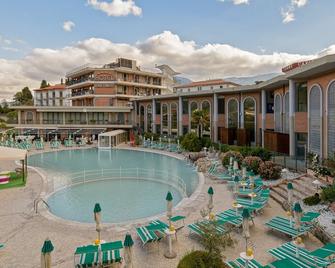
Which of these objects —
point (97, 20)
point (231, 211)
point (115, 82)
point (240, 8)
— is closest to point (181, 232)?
point (231, 211)

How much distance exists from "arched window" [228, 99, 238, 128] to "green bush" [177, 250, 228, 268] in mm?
27378

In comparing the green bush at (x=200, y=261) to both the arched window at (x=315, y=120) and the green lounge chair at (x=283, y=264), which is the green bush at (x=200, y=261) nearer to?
the green lounge chair at (x=283, y=264)

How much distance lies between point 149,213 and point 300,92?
47.1ft

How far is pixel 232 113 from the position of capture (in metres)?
32.7

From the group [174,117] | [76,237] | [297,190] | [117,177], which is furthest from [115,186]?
[174,117]

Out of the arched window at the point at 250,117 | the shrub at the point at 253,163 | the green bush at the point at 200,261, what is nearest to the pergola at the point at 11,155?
the shrub at the point at 253,163

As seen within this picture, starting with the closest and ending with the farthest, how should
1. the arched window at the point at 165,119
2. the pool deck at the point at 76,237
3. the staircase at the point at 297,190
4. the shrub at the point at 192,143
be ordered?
1. the pool deck at the point at 76,237
2. the staircase at the point at 297,190
3. the shrub at the point at 192,143
4. the arched window at the point at 165,119

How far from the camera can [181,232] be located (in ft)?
31.4

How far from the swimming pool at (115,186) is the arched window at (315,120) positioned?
8232 millimetres

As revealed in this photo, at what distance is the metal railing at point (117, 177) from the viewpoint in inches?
671

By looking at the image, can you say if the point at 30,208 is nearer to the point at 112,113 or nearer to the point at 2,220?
the point at 2,220

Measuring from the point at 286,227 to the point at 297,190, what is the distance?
16.8ft

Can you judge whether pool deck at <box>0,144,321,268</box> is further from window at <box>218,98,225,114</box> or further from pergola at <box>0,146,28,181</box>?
window at <box>218,98,225,114</box>

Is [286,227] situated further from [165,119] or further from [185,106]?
[165,119]
